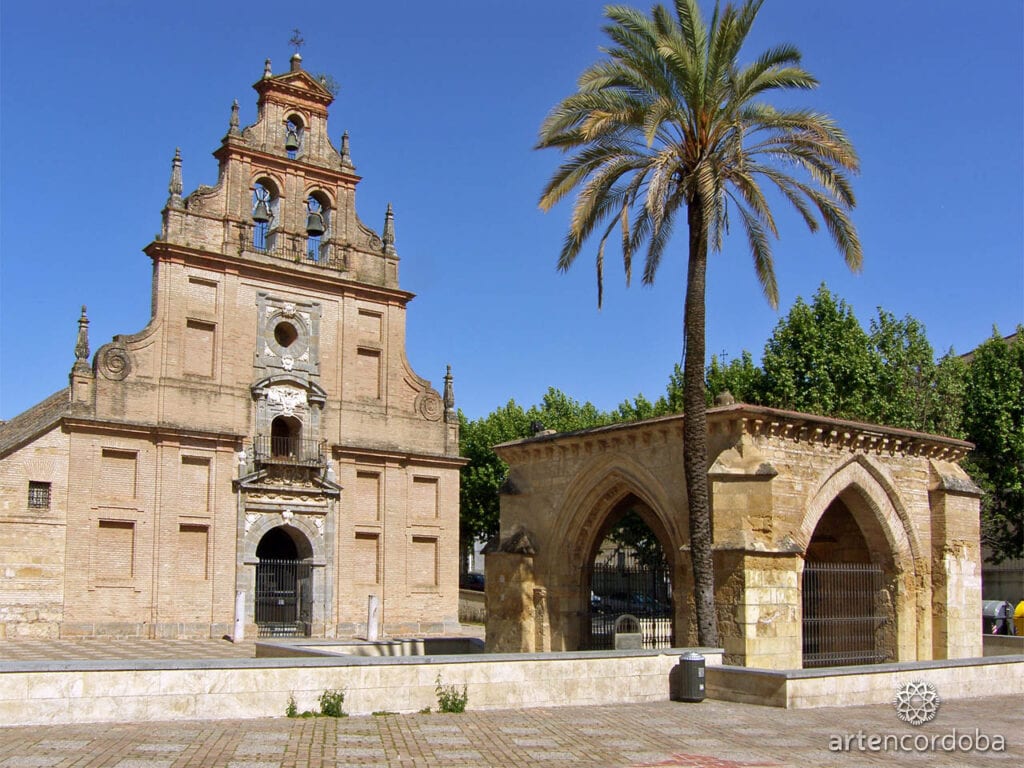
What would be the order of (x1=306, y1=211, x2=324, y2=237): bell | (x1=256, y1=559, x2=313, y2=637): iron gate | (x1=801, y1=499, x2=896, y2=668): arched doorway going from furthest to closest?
1. (x1=306, y1=211, x2=324, y2=237): bell
2. (x1=256, y1=559, x2=313, y2=637): iron gate
3. (x1=801, y1=499, x2=896, y2=668): arched doorway

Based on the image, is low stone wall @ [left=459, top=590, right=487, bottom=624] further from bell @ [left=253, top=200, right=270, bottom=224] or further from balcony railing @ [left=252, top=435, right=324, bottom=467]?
bell @ [left=253, top=200, right=270, bottom=224]

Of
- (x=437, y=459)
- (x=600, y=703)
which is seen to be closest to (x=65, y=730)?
(x=600, y=703)

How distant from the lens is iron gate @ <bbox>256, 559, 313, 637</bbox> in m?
33.6

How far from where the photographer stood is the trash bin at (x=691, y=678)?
15.0m

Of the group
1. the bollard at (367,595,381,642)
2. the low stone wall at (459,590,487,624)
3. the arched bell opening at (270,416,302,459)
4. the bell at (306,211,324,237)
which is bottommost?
the low stone wall at (459,590,487,624)

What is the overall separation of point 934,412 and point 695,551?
21237 mm

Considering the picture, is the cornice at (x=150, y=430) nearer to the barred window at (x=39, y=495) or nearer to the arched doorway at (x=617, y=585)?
the barred window at (x=39, y=495)

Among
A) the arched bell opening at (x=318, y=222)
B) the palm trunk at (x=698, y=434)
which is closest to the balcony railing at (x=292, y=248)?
Result: the arched bell opening at (x=318, y=222)

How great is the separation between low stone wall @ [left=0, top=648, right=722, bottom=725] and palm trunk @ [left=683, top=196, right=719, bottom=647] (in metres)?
1.38

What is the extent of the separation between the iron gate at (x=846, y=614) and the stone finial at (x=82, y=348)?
69.1 ft

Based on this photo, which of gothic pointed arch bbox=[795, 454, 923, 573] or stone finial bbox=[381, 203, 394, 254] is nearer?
gothic pointed arch bbox=[795, 454, 923, 573]

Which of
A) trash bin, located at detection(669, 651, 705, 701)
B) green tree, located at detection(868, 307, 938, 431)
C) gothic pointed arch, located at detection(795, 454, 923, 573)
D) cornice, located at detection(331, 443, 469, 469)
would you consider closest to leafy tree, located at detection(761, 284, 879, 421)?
green tree, located at detection(868, 307, 938, 431)

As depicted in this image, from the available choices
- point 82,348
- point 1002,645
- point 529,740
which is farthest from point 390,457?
point 529,740

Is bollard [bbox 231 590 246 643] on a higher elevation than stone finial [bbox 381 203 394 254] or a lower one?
lower
